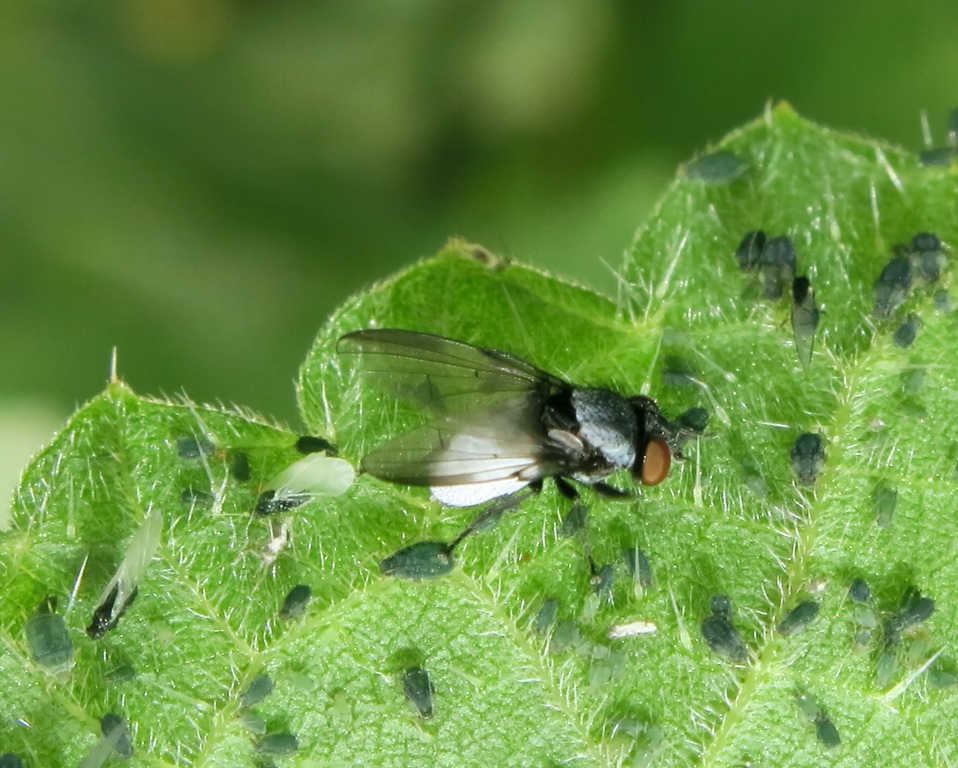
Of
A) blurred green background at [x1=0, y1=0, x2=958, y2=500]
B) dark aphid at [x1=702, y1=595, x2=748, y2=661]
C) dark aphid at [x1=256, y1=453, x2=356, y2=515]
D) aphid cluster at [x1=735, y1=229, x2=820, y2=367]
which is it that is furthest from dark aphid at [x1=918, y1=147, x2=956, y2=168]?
dark aphid at [x1=256, y1=453, x2=356, y2=515]

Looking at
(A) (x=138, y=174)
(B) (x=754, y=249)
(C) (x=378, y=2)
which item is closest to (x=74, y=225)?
(A) (x=138, y=174)

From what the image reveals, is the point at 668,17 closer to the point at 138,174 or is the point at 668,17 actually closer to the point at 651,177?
the point at 651,177

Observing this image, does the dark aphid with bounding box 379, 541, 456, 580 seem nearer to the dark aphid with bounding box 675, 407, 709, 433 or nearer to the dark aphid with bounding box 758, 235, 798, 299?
the dark aphid with bounding box 675, 407, 709, 433

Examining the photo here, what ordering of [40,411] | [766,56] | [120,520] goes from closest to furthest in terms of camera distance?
[120,520], [40,411], [766,56]

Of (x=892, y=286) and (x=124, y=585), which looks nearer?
(x=124, y=585)

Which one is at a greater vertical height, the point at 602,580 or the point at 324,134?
the point at 324,134

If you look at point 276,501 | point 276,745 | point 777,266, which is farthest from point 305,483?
point 777,266

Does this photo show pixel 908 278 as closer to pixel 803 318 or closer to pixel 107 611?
pixel 803 318
